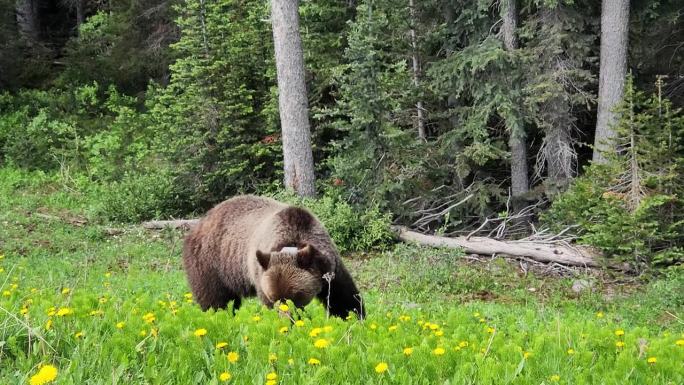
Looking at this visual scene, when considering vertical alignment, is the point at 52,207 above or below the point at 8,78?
below

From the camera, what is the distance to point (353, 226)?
47.0ft

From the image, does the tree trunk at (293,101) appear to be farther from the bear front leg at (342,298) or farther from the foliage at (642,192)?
the bear front leg at (342,298)

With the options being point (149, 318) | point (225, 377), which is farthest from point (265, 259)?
point (225, 377)

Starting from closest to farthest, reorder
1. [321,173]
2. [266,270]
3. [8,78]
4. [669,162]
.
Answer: [266,270] < [669,162] < [321,173] < [8,78]

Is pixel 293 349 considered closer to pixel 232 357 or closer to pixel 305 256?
pixel 232 357

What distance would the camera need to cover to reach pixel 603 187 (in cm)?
1210

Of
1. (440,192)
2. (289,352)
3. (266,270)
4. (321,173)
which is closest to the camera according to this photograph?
(289,352)

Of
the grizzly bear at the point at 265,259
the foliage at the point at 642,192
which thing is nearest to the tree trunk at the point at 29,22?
the grizzly bear at the point at 265,259

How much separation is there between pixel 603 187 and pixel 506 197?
12.5 feet

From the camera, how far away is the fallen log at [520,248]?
497 inches

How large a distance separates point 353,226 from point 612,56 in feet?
21.4

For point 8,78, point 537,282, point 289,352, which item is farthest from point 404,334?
point 8,78

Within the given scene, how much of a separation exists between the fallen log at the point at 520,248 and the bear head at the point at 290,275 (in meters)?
7.78

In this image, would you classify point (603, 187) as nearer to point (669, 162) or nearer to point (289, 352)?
point (669, 162)
